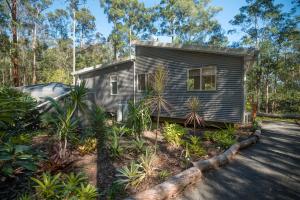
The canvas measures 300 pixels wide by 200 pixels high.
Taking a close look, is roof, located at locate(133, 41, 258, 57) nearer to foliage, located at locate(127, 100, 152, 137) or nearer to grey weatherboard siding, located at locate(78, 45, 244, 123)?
grey weatherboard siding, located at locate(78, 45, 244, 123)

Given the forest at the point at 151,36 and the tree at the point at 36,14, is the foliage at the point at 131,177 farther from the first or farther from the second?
the tree at the point at 36,14

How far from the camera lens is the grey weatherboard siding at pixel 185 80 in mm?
8758

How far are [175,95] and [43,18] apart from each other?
3028cm

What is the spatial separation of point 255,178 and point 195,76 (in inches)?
238

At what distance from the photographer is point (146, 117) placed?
6.68 meters

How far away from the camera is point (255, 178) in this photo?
4.40m

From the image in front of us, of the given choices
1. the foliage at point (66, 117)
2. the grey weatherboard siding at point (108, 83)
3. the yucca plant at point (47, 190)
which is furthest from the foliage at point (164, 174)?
the grey weatherboard siding at point (108, 83)

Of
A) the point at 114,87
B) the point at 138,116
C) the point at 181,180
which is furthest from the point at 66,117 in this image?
the point at 114,87

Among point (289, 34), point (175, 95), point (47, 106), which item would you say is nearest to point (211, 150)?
point (175, 95)

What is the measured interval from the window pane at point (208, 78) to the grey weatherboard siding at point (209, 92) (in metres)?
0.20

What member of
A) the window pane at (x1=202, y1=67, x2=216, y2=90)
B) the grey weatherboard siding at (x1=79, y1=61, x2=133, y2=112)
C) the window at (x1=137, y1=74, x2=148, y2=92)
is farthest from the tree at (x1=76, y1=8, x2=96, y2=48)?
the window pane at (x1=202, y1=67, x2=216, y2=90)

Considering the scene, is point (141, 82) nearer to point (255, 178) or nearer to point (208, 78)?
point (208, 78)

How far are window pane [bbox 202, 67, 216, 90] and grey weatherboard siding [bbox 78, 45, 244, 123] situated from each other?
0.66ft

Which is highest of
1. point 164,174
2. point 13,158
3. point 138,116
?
point 138,116
